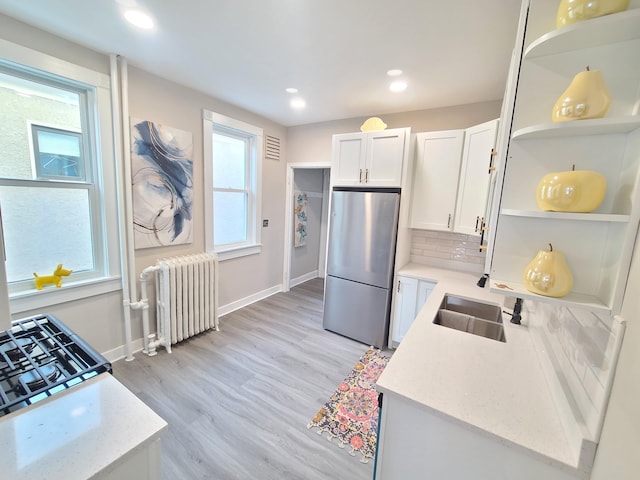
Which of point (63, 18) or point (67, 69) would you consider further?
point (67, 69)

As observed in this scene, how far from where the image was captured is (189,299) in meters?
2.69

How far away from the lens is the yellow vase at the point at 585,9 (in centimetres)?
67

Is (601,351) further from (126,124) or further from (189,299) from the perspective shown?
(126,124)

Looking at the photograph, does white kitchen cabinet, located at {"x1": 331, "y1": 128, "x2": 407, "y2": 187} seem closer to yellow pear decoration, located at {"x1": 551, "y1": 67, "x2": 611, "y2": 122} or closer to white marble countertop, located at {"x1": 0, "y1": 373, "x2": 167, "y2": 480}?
yellow pear decoration, located at {"x1": 551, "y1": 67, "x2": 611, "y2": 122}

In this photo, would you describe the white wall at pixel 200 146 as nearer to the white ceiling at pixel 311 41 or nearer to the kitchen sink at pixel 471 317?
the white ceiling at pixel 311 41

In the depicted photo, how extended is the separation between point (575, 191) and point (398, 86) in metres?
2.09

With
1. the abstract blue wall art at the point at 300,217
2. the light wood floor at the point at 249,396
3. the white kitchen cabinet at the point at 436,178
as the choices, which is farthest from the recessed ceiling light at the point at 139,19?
the abstract blue wall art at the point at 300,217

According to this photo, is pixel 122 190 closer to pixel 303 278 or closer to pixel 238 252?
pixel 238 252

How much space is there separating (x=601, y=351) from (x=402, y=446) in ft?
2.57

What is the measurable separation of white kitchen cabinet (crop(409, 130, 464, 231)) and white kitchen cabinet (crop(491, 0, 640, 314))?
1.70m

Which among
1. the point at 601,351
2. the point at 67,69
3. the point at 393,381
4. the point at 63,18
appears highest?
the point at 63,18

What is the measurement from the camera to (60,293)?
6.63 ft

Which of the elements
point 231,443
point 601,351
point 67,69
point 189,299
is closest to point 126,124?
point 67,69

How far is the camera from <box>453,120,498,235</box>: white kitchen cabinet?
221 centimetres
